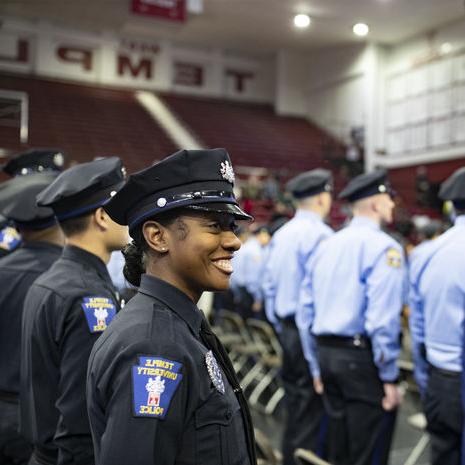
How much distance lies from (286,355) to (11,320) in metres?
2.14

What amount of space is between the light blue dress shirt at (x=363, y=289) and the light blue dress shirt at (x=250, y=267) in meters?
4.40

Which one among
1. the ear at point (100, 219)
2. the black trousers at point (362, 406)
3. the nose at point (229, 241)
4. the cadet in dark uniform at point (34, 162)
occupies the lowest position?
the black trousers at point (362, 406)

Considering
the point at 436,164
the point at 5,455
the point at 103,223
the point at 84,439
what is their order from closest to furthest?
the point at 84,439, the point at 103,223, the point at 5,455, the point at 436,164

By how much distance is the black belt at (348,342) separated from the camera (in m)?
3.17

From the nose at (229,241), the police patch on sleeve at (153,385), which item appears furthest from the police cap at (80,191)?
the police patch on sleeve at (153,385)

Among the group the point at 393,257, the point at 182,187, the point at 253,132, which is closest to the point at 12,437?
the point at 182,187

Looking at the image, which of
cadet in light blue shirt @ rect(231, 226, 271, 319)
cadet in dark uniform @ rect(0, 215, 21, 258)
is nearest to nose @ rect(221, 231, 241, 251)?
cadet in dark uniform @ rect(0, 215, 21, 258)

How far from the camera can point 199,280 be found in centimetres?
133

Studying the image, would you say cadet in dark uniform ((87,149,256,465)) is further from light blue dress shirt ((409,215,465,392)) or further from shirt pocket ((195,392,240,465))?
light blue dress shirt ((409,215,465,392))

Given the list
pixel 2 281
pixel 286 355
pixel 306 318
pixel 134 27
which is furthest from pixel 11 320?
pixel 134 27

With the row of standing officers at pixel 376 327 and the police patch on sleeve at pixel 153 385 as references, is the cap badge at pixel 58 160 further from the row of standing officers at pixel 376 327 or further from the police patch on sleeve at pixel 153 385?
the police patch on sleeve at pixel 153 385

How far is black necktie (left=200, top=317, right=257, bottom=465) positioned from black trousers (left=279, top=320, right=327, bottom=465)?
257 centimetres

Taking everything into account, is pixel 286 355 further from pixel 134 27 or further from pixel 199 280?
pixel 134 27

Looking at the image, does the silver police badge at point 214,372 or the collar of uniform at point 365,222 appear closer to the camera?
the silver police badge at point 214,372
